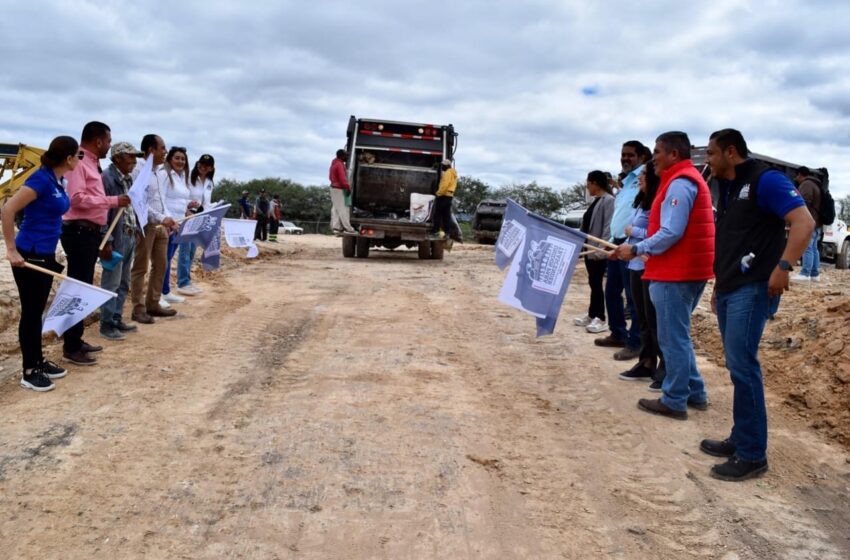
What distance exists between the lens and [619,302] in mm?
6379

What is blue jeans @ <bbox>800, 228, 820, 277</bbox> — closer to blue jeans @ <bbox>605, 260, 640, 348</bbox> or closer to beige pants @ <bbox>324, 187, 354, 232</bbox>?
blue jeans @ <bbox>605, 260, 640, 348</bbox>

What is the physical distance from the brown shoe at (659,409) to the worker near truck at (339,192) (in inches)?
392

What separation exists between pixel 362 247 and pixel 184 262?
644 cm

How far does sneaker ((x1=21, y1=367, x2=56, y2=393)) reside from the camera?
457cm

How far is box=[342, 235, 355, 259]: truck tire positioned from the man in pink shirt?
9167 mm

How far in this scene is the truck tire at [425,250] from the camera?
49.3 ft

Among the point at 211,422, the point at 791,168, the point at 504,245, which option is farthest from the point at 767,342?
the point at 791,168

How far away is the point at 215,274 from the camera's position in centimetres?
1110

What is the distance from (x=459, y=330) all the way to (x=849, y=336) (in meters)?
3.49

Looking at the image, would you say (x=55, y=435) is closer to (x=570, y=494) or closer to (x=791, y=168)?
(x=570, y=494)

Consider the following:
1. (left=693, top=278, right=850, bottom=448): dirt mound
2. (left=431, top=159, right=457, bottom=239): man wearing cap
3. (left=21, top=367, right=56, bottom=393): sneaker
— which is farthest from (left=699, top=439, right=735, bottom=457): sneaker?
(left=431, top=159, right=457, bottom=239): man wearing cap

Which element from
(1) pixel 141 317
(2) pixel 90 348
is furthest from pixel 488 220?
(2) pixel 90 348

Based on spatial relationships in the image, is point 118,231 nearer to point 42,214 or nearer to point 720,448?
point 42,214

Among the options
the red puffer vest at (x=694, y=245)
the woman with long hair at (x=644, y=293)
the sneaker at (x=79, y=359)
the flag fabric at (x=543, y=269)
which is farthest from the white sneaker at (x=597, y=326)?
the sneaker at (x=79, y=359)
